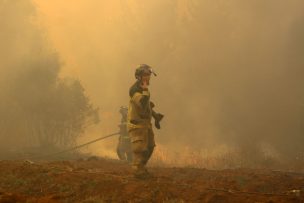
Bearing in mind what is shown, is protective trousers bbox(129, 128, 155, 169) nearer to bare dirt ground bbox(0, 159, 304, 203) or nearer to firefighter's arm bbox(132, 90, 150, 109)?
bare dirt ground bbox(0, 159, 304, 203)

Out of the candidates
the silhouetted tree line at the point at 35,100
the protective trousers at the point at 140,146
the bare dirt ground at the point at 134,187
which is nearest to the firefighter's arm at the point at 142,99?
the protective trousers at the point at 140,146

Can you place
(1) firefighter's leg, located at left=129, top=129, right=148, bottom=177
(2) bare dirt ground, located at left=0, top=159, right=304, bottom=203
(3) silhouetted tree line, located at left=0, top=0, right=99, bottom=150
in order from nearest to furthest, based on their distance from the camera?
(2) bare dirt ground, located at left=0, top=159, right=304, bottom=203
(1) firefighter's leg, located at left=129, top=129, right=148, bottom=177
(3) silhouetted tree line, located at left=0, top=0, right=99, bottom=150

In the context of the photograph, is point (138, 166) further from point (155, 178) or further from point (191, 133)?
point (191, 133)

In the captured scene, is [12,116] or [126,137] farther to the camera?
[12,116]

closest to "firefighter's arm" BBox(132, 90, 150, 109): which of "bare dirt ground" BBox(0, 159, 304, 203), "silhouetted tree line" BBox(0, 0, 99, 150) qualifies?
"bare dirt ground" BBox(0, 159, 304, 203)

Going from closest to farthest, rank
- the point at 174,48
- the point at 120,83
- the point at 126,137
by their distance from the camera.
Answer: the point at 126,137
the point at 174,48
the point at 120,83

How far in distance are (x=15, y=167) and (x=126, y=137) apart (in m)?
9.03

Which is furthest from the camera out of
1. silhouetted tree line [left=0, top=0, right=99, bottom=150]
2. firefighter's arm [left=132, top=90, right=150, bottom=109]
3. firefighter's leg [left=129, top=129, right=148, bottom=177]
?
silhouetted tree line [left=0, top=0, right=99, bottom=150]

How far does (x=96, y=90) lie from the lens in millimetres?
60156

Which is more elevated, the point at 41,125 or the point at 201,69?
the point at 201,69

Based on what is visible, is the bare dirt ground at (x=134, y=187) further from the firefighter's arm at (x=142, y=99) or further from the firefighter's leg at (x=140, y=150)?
the firefighter's arm at (x=142, y=99)

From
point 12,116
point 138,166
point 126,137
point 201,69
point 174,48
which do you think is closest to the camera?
point 138,166

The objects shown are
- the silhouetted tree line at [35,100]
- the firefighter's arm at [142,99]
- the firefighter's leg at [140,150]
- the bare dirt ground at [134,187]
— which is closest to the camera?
the bare dirt ground at [134,187]

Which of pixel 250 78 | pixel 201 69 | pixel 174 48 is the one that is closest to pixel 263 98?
pixel 250 78
